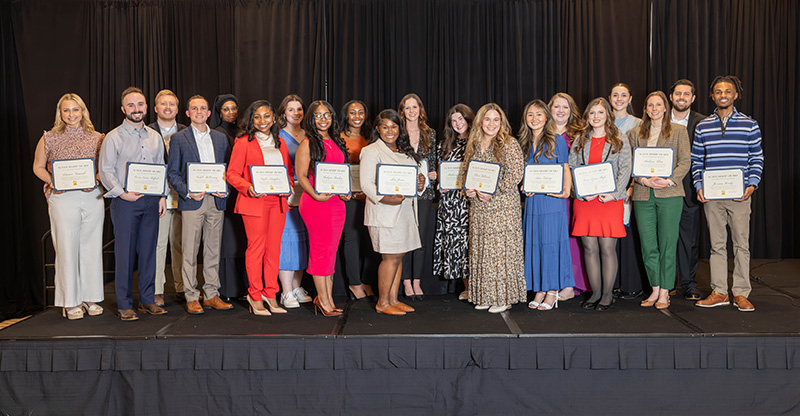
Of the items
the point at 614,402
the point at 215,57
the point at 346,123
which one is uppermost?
the point at 215,57

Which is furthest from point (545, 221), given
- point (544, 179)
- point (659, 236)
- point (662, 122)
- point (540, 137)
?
point (662, 122)

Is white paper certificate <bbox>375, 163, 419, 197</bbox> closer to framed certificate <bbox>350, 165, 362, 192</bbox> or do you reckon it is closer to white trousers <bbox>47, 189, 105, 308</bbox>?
framed certificate <bbox>350, 165, 362, 192</bbox>

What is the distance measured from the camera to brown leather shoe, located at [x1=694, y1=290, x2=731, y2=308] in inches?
176

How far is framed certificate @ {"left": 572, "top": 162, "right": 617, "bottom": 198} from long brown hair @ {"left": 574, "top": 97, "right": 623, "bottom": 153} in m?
0.21

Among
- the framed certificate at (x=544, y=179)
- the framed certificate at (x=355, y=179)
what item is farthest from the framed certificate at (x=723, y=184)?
the framed certificate at (x=355, y=179)

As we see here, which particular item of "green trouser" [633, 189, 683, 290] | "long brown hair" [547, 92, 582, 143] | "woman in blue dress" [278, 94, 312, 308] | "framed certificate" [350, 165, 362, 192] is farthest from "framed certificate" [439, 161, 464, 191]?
"green trouser" [633, 189, 683, 290]

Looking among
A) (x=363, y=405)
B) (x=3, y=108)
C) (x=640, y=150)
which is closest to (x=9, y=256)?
(x=3, y=108)

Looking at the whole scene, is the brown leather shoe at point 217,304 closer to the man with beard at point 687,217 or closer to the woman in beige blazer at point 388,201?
the woman in beige blazer at point 388,201

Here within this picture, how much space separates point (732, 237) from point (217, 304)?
3823 mm

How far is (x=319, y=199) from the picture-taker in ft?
13.7

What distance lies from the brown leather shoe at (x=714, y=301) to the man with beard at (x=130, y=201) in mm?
3950

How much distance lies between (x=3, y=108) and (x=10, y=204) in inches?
41.0

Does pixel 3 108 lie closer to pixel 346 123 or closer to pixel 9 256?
pixel 9 256

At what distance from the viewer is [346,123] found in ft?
16.0
